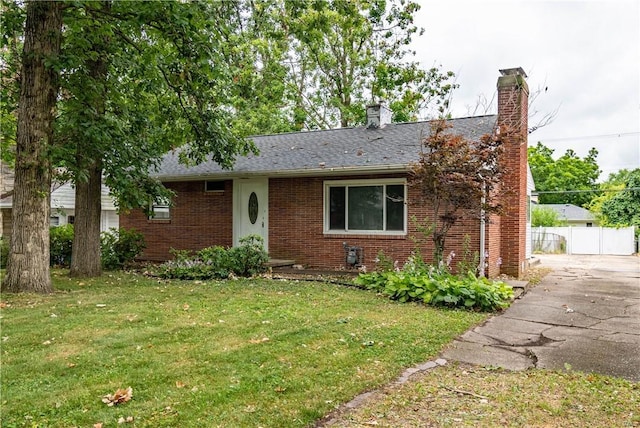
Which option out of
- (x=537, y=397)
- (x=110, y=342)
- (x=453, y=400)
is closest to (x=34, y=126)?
(x=110, y=342)

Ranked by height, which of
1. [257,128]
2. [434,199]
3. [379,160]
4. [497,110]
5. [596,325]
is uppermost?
[257,128]

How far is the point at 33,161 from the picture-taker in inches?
312

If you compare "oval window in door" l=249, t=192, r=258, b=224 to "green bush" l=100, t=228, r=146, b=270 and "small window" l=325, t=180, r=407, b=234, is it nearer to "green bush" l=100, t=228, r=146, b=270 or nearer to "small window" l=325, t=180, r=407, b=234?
"small window" l=325, t=180, r=407, b=234

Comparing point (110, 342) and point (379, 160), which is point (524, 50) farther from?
point (110, 342)

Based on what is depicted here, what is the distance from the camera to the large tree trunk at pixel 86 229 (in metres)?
10.6

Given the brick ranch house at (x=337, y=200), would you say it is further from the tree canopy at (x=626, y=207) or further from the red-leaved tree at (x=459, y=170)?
the tree canopy at (x=626, y=207)

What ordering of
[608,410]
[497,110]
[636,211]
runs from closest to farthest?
[608,410], [497,110], [636,211]

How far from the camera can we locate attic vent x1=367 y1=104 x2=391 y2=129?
14500mm

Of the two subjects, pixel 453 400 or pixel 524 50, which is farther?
pixel 524 50

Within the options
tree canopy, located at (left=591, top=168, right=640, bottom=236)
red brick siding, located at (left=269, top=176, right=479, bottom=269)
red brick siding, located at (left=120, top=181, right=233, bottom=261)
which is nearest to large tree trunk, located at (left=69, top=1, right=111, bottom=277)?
red brick siding, located at (left=120, top=181, right=233, bottom=261)

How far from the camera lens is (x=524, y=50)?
14852mm

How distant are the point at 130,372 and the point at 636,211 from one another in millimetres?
35716

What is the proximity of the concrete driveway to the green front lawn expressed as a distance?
428 mm

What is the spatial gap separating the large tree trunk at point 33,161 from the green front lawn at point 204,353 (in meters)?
0.51
